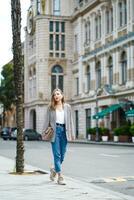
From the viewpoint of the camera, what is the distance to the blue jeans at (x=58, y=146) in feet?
37.7

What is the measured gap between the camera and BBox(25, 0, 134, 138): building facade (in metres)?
50.3

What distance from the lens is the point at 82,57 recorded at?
201ft

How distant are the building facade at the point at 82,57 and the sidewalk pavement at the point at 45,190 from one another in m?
35.6

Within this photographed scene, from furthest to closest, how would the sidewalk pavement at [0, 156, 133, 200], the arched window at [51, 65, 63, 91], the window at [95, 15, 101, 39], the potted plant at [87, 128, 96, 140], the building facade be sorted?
the arched window at [51, 65, 63, 91]
the window at [95, 15, 101, 39]
the potted plant at [87, 128, 96, 140]
the building facade
the sidewalk pavement at [0, 156, 133, 200]

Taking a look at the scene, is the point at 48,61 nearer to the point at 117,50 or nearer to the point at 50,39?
the point at 50,39

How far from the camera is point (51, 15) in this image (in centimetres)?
6531

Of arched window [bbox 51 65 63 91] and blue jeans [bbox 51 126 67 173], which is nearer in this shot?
blue jeans [bbox 51 126 67 173]

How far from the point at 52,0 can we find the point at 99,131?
73.8 ft

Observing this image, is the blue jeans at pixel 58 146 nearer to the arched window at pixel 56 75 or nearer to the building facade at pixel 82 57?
the building facade at pixel 82 57

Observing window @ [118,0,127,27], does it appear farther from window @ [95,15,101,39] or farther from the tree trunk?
the tree trunk

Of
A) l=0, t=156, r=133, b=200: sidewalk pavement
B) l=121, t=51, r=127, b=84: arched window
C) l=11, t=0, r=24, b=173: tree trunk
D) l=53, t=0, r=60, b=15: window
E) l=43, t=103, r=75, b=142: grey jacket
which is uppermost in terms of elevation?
l=53, t=0, r=60, b=15: window

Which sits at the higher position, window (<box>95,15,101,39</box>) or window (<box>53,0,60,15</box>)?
window (<box>53,0,60,15</box>)

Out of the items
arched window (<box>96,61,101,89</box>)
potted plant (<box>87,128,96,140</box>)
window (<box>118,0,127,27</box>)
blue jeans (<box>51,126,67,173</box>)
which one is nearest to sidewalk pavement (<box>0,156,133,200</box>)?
blue jeans (<box>51,126,67,173</box>)

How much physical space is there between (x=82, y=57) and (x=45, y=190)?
169ft
